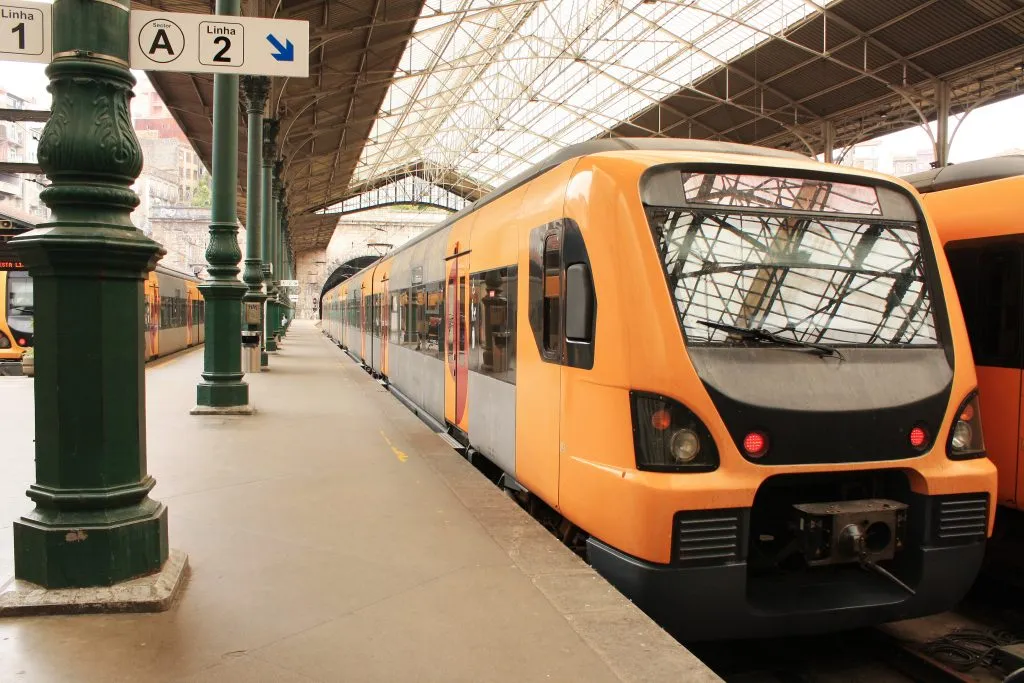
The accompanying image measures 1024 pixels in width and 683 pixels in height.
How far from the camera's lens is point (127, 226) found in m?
4.09

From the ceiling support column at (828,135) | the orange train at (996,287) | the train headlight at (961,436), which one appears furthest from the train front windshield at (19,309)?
the ceiling support column at (828,135)

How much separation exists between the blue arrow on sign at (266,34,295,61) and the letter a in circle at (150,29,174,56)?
1.76ft

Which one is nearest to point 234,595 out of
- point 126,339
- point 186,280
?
point 126,339

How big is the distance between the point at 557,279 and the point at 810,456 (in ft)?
6.13

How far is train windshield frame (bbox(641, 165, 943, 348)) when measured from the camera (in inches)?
176

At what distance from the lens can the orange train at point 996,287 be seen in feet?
17.4

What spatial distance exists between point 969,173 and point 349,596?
17.0 feet

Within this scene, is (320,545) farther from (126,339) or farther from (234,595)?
(126,339)

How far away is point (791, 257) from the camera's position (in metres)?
4.67

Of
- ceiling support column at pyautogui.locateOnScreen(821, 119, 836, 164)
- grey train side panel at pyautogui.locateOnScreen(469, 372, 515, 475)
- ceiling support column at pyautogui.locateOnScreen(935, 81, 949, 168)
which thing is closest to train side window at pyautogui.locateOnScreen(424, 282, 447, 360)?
grey train side panel at pyautogui.locateOnScreen(469, 372, 515, 475)

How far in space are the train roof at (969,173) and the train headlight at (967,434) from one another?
186 centimetres

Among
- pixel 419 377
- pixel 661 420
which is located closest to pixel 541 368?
pixel 661 420

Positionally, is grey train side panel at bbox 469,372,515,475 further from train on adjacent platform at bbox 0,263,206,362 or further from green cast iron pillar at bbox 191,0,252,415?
train on adjacent platform at bbox 0,263,206,362

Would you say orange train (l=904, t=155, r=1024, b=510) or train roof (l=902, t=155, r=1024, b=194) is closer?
orange train (l=904, t=155, r=1024, b=510)
